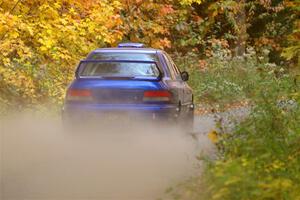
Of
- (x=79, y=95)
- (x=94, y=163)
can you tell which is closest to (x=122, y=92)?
(x=79, y=95)

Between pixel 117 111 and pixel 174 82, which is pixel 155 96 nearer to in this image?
pixel 117 111

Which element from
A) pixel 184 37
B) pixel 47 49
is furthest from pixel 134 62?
pixel 184 37

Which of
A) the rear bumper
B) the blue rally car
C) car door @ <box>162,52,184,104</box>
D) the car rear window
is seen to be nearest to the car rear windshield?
the blue rally car

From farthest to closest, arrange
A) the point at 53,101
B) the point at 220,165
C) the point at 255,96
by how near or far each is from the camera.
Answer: the point at 53,101
the point at 255,96
the point at 220,165

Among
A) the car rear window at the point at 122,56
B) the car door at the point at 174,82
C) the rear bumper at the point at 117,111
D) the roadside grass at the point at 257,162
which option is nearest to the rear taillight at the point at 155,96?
the rear bumper at the point at 117,111

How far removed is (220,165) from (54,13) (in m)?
10.6

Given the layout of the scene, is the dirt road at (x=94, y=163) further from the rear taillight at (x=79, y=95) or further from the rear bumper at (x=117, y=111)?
the rear taillight at (x=79, y=95)

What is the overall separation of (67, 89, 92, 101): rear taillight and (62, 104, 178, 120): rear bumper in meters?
0.12

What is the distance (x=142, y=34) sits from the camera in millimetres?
27750

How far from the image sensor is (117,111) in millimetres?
12234

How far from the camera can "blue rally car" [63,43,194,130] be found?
40.2 ft

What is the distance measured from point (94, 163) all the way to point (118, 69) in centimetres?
243

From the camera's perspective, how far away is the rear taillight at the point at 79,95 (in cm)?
1231

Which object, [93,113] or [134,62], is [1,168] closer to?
[93,113]
